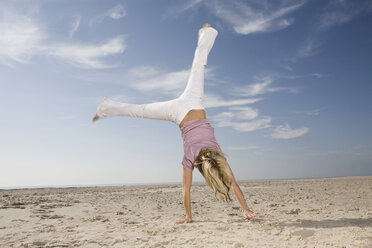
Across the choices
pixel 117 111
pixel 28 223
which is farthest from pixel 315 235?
pixel 28 223

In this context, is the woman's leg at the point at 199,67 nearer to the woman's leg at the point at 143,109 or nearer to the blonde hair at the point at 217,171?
the woman's leg at the point at 143,109

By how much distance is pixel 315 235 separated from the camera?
145 inches

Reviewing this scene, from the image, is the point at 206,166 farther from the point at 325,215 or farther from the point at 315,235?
the point at 325,215

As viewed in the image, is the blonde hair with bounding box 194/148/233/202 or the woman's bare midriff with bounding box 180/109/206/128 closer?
the blonde hair with bounding box 194/148/233/202

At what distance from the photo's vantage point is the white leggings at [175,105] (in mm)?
4875

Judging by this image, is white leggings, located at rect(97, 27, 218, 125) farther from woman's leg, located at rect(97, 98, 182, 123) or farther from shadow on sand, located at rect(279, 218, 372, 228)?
shadow on sand, located at rect(279, 218, 372, 228)

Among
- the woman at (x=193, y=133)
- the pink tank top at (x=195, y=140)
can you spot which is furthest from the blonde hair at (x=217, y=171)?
the pink tank top at (x=195, y=140)

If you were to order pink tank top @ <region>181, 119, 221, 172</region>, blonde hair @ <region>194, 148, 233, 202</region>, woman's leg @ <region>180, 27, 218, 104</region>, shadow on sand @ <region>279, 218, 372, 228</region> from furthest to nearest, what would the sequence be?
1. woman's leg @ <region>180, 27, 218, 104</region>
2. pink tank top @ <region>181, 119, 221, 172</region>
3. blonde hair @ <region>194, 148, 233, 202</region>
4. shadow on sand @ <region>279, 218, 372, 228</region>

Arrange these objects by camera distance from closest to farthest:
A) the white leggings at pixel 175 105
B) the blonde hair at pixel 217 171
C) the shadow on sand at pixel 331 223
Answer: the shadow on sand at pixel 331 223 < the blonde hair at pixel 217 171 < the white leggings at pixel 175 105

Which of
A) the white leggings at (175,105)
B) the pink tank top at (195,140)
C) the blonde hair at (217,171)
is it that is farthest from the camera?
the white leggings at (175,105)

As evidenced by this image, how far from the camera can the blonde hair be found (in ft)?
14.7

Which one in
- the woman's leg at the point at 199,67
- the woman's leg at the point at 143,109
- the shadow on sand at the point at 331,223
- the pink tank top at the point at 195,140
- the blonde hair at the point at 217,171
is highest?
the woman's leg at the point at 199,67

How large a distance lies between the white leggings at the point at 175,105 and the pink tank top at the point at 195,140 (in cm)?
24

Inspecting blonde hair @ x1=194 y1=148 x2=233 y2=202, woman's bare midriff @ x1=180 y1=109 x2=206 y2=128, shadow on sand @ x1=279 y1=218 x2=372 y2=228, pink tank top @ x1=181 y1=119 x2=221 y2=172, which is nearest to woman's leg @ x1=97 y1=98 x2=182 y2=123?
woman's bare midriff @ x1=180 y1=109 x2=206 y2=128
